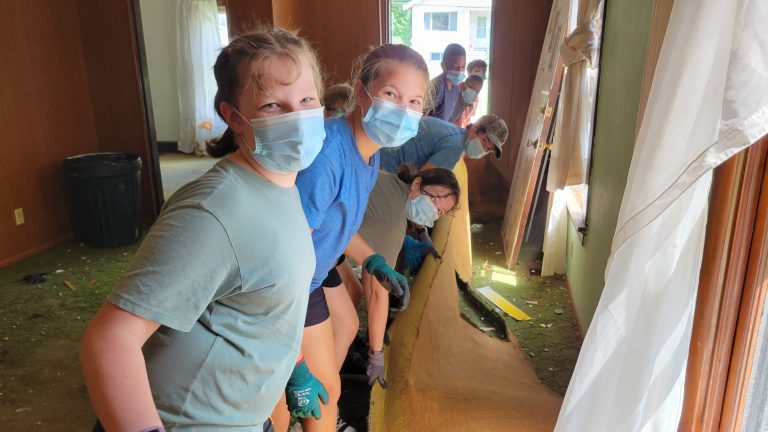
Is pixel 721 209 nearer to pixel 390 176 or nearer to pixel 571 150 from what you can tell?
pixel 390 176

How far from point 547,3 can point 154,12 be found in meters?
6.12

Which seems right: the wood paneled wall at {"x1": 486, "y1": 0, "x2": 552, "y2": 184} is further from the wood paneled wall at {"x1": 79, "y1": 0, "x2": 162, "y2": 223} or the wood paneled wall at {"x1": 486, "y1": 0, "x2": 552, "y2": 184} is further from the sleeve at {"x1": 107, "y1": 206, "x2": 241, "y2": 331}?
the sleeve at {"x1": 107, "y1": 206, "x2": 241, "y2": 331}

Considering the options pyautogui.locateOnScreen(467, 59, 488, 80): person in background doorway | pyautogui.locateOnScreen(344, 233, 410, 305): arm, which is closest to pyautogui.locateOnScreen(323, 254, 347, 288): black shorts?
pyautogui.locateOnScreen(344, 233, 410, 305): arm

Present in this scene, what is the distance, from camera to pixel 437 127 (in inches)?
118

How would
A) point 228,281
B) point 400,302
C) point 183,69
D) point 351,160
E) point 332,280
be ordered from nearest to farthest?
point 228,281 < point 351,160 < point 332,280 < point 400,302 < point 183,69

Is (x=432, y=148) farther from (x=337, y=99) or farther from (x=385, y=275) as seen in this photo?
(x=385, y=275)

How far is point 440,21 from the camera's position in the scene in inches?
390

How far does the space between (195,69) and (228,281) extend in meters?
8.26

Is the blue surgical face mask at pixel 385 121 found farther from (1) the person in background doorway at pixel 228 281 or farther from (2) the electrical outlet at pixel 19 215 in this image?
(2) the electrical outlet at pixel 19 215

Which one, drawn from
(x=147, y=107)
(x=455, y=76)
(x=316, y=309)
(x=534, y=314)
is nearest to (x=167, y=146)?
(x=147, y=107)

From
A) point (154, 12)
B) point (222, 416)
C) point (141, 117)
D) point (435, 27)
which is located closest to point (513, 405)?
point (222, 416)

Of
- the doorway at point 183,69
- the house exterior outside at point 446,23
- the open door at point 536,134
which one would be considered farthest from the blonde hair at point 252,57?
the house exterior outside at point 446,23

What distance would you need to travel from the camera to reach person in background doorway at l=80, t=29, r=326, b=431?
70cm

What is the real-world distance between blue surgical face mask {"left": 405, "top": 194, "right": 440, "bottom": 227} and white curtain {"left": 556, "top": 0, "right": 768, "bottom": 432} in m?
1.20
